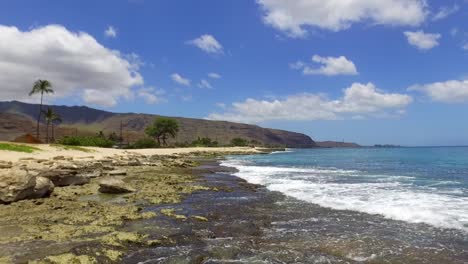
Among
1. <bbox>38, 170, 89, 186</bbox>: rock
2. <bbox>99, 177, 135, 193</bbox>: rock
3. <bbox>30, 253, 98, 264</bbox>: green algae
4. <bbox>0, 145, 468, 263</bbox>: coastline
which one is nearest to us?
<bbox>30, 253, 98, 264</bbox>: green algae

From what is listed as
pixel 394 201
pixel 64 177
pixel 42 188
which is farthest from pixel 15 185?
pixel 394 201

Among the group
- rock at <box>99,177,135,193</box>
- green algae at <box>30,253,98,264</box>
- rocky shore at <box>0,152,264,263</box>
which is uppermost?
rock at <box>99,177,135,193</box>

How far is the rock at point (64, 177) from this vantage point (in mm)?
24066

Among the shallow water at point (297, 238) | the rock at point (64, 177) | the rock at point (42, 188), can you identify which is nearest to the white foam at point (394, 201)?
the shallow water at point (297, 238)

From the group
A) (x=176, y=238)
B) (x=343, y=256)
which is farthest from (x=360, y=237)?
(x=176, y=238)

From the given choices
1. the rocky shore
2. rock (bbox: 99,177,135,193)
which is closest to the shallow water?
the rocky shore

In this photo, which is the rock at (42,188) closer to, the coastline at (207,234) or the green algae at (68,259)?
the coastline at (207,234)

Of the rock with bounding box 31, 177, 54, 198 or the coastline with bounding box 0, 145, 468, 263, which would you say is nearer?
the coastline with bounding box 0, 145, 468, 263

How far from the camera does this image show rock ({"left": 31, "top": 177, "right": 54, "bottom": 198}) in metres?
19.7

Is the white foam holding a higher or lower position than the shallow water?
higher

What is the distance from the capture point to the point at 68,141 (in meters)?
94.6

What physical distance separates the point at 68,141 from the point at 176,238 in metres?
91.0

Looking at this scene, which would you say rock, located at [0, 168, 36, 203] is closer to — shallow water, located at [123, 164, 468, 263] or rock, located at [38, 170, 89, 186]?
rock, located at [38, 170, 89, 186]

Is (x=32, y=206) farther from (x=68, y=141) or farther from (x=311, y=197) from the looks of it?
(x=68, y=141)
